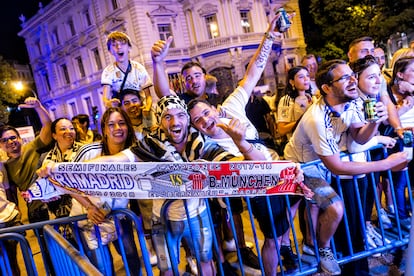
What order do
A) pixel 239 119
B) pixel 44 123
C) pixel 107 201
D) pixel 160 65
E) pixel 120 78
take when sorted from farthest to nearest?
pixel 120 78, pixel 44 123, pixel 160 65, pixel 239 119, pixel 107 201

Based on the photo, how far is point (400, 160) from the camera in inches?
115

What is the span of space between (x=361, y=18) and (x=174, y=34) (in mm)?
14888

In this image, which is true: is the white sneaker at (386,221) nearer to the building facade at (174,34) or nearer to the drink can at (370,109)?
the drink can at (370,109)

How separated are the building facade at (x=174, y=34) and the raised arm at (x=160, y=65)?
21.6m

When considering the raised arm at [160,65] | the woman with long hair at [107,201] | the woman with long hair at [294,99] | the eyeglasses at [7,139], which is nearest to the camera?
the woman with long hair at [107,201]

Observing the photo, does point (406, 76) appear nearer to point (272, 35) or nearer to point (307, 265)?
point (272, 35)

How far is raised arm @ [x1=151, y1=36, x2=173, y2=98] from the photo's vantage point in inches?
131

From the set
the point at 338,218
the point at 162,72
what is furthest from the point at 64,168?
the point at 338,218

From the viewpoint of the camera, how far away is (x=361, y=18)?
24.2 m

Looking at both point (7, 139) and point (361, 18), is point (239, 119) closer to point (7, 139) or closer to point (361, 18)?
point (7, 139)

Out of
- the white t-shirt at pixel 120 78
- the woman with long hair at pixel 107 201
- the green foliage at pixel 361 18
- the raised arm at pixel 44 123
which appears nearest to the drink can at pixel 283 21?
the white t-shirt at pixel 120 78

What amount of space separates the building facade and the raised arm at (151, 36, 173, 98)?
70.9 feet

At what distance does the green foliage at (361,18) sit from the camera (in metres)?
21.5

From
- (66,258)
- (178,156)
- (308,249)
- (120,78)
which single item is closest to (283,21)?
(178,156)
